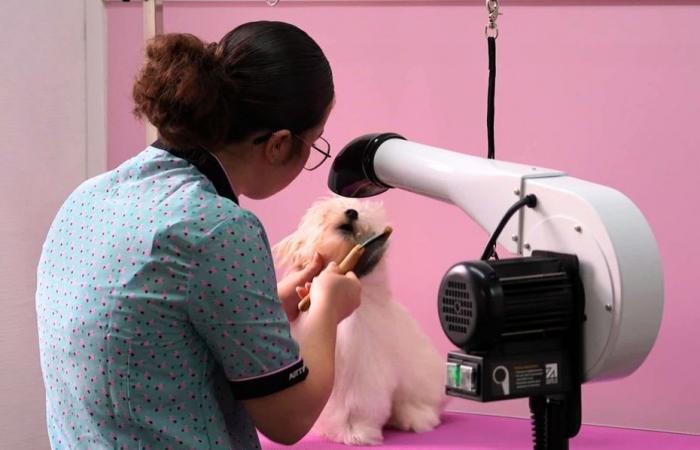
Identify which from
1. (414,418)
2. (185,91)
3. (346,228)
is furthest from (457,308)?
(414,418)

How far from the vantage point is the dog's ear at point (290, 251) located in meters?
1.72

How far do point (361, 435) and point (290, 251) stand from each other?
35 centimetres

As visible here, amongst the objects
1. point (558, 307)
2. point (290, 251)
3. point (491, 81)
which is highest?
point (491, 81)

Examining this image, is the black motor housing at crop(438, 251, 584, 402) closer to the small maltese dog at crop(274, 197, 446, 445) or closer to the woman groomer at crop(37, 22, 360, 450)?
the woman groomer at crop(37, 22, 360, 450)

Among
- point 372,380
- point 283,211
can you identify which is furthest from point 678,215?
point 283,211

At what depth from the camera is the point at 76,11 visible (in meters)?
2.26

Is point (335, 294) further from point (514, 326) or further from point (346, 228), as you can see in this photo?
point (346, 228)

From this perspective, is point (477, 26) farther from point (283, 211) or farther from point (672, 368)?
point (672, 368)

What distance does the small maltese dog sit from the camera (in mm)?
1691

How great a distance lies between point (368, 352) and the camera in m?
1.74

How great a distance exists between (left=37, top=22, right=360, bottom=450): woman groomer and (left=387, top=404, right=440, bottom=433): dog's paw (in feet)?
2.15

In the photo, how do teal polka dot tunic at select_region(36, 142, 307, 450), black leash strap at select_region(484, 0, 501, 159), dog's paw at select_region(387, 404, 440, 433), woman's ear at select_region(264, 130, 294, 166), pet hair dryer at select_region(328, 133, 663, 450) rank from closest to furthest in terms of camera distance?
1. pet hair dryer at select_region(328, 133, 663, 450)
2. teal polka dot tunic at select_region(36, 142, 307, 450)
3. woman's ear at select_region(264, 130, 294, 166)
4. black leash strap at select_region(484, 0, 501, 159)
5. dog's paw at select_region(387, 404, 440, 433)

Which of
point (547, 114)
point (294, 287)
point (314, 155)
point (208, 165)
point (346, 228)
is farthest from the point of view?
point (547, 114)

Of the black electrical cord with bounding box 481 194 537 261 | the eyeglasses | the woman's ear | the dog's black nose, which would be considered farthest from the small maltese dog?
the black electrical cord with bounding box 481 194 537 261
